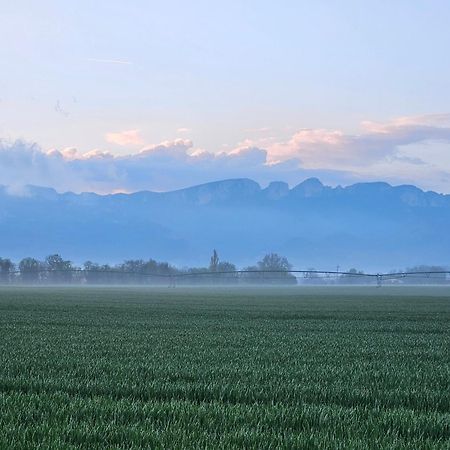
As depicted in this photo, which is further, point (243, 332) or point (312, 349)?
point (243, 332)

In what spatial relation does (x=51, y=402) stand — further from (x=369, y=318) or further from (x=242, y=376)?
(x=369, y=318)

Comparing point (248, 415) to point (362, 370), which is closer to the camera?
point (248, 415)

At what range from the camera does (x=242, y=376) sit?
14.4 m

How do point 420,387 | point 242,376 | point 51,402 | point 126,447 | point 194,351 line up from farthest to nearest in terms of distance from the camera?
point 194,351 → point 242,376 → point 420,387 → point 51,402 → point 126,447

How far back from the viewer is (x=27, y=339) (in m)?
23.0

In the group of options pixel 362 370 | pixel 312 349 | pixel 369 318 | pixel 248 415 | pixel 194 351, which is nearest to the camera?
pixel 248 415

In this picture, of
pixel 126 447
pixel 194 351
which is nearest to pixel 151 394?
pixel 126 447

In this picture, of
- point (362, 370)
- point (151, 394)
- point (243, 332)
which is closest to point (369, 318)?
point (243, 332)

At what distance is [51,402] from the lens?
10.9 metres

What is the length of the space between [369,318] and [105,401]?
106ft

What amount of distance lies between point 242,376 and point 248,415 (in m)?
4.39

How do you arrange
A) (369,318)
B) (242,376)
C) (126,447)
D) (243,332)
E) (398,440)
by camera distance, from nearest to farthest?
(126,447), (398,440), (242,376), (243,332), (369,318)

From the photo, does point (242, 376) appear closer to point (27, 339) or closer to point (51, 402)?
point (51, 402)

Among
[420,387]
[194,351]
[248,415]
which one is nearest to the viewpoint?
[248,415]
